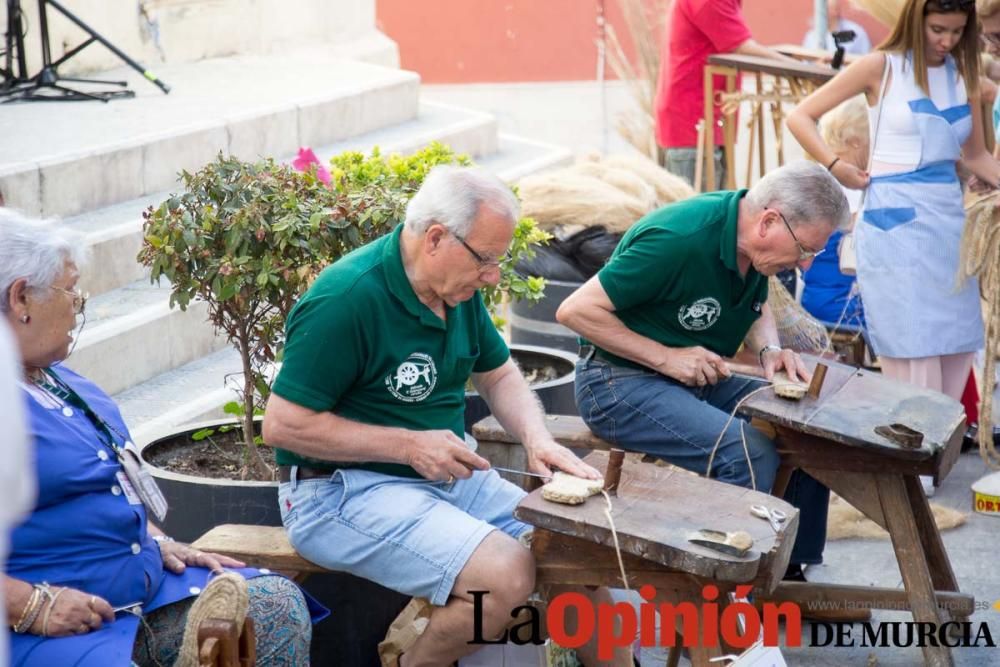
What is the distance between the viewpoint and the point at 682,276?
3834mm

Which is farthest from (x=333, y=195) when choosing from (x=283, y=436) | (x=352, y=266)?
(x=283, y=436)

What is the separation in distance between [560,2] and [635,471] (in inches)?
442

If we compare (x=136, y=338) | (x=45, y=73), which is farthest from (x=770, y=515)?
(x=45, y=73)

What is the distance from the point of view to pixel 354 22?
9891mm

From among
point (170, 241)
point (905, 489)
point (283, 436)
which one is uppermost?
point (170, 241)

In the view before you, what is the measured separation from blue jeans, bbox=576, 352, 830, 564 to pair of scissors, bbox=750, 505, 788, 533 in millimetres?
549

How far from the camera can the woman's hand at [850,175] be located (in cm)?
516

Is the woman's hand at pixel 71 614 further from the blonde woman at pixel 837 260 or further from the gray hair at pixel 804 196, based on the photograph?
the blonde woman at pixel 837 260

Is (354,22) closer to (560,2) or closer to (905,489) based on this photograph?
(560,2)

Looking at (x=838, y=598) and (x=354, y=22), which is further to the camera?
(x=354, y=22)

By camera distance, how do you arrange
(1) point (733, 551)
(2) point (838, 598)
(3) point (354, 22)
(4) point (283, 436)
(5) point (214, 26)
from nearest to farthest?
(1) point (733, 551), (4) point (283, 436), (2) point (838, 598), (5) point (214, 26), (3) point (354, 22)

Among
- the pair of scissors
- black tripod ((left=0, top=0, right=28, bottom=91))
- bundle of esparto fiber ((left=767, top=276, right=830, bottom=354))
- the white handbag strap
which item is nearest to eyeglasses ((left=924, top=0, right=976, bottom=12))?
the white handbag strap

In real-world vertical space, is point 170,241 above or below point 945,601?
above

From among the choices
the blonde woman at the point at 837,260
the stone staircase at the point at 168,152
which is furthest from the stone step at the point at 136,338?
the blonde woman at the point at 837,260
